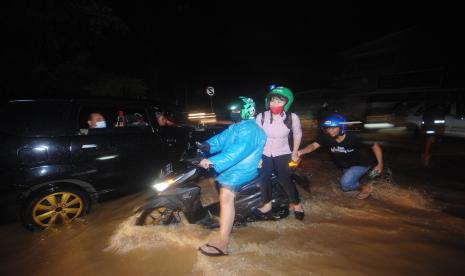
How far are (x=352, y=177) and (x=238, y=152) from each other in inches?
108

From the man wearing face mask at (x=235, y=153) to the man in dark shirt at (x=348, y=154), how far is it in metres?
1.64

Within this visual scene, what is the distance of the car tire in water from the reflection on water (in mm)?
153

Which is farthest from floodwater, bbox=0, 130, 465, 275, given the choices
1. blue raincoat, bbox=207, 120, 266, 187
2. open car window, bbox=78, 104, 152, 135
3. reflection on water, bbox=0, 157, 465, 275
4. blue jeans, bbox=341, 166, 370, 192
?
open car window, bbox=78, 104, 152, 135

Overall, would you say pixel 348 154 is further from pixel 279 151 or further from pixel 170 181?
pixel 170 181

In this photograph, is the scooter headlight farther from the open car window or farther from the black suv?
the open car window

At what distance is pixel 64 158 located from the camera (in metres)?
4.07

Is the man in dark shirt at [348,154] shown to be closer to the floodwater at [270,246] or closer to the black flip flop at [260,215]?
the floodwater at [270,246]

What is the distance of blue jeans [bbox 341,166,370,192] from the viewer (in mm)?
5051

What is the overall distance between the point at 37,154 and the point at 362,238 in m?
4.24

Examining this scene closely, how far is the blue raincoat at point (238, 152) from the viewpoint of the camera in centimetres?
320

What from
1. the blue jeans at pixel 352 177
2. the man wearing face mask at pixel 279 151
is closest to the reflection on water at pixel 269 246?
the man wearing face mask at pixel 279 151

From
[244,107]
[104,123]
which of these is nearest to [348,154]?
[244,107]

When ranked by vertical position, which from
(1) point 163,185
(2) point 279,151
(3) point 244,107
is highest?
(3) point 244,107

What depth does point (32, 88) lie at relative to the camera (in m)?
9.55
